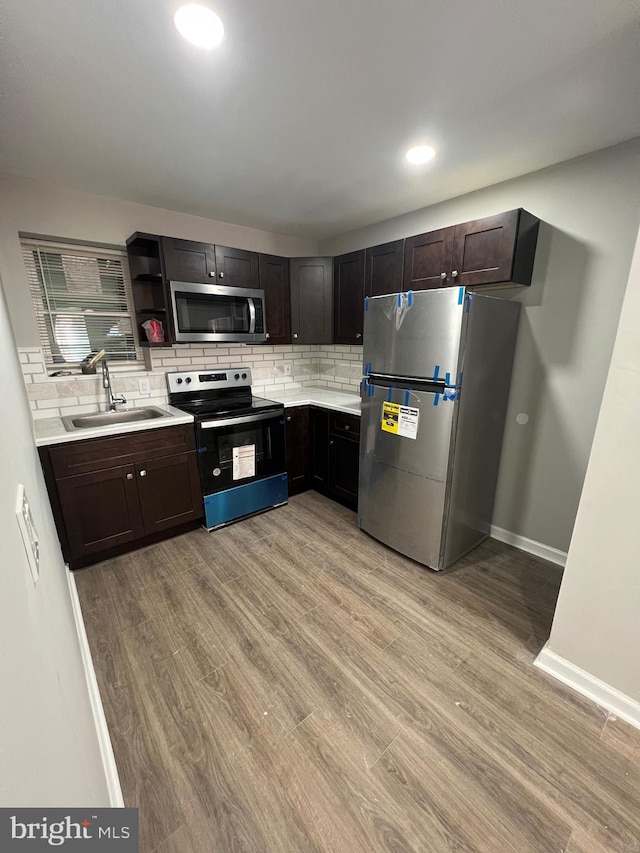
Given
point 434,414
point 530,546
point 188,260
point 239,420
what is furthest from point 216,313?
point 530,546

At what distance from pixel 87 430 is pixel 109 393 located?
599 millimetres

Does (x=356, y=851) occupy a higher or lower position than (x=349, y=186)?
lower

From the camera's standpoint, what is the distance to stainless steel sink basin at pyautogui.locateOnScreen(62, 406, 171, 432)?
8.01 feet

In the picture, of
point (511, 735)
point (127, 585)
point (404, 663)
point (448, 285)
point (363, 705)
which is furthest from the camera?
point (448, 285)

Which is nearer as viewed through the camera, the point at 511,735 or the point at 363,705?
the point at 511,735

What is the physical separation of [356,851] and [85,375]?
9.51ft

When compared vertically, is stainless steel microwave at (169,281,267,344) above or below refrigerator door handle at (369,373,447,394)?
above

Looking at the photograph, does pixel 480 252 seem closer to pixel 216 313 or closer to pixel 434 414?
pixel 434 414

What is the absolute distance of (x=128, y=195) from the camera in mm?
2449

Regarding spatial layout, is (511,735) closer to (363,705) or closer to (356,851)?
(363,705)

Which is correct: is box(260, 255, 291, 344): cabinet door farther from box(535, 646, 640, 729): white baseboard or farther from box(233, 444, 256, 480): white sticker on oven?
box(535, 646, 640, 729): white baseboard

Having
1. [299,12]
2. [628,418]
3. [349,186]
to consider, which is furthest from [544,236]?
[299,12]

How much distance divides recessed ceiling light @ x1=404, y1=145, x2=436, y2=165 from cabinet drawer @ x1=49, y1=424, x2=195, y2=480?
7.12ft

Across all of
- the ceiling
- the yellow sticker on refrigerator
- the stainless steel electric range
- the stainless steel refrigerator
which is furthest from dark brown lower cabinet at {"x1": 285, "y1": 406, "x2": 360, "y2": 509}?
the ceiling
